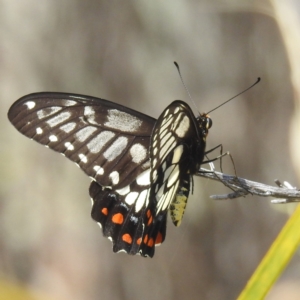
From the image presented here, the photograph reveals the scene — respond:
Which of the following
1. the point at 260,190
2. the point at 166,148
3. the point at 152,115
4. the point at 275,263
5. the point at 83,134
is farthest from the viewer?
the point at 152,115

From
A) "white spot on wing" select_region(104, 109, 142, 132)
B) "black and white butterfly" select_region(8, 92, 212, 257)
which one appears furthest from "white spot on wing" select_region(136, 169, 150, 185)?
"white spot on wing" select_region(104, 109, 142, 132)

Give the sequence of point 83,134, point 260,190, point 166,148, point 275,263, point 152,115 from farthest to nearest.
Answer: point 152,115
point 83,134
point 166,148
point 260,190
point 275,263

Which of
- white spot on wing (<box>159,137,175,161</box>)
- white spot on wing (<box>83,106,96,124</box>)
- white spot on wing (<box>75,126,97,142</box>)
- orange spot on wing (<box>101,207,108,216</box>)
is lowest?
orange spot on wing (<box>101,207,108,216</box>)

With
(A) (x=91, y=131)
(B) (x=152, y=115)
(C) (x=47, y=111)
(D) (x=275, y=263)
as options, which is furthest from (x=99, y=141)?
(B) (x=152, y=115)

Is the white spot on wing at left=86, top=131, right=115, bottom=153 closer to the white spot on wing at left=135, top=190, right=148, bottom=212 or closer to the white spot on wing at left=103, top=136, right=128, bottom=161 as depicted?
the white spot on wing at left=103, top=136, right=128, bottom=161

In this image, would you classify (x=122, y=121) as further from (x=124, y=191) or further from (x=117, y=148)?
(x=124, y=191)

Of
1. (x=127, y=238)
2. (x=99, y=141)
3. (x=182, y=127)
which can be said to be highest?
(x=182, y=127)
